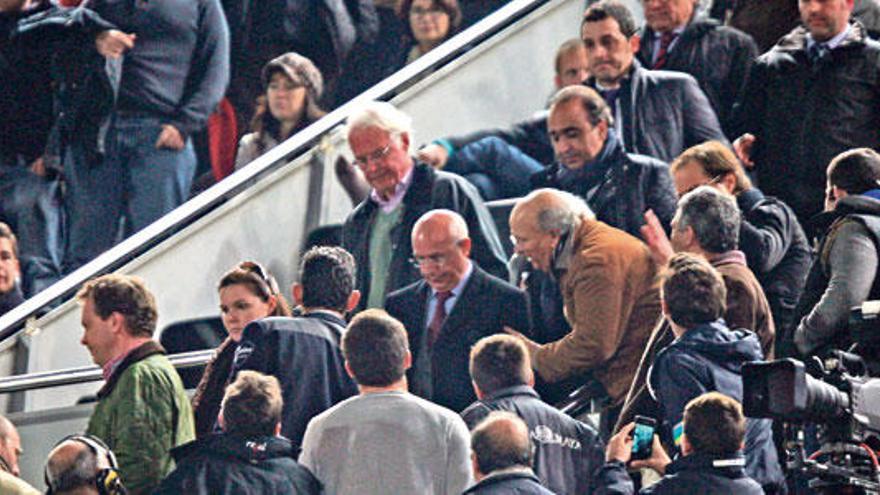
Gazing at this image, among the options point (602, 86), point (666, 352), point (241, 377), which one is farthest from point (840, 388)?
point (602, 86)

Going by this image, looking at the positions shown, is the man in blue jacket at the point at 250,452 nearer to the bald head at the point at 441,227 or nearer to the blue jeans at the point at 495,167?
the bald head at the point at 441,227

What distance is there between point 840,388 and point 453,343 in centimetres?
320

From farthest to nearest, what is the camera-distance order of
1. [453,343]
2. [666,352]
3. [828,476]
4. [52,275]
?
[52,275], [453,343], [666,352], [828,476]

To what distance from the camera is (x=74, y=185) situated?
13.9 metres

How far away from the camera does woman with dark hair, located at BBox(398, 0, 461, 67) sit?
1398 cm

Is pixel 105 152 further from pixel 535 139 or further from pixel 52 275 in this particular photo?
pixel 535 139

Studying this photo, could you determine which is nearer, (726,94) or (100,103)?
(726,94)

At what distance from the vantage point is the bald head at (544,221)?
1127 cm

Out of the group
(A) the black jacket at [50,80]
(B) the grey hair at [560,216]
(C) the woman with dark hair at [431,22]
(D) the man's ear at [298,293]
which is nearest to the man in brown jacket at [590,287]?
(B) the grey hair at [560,216]

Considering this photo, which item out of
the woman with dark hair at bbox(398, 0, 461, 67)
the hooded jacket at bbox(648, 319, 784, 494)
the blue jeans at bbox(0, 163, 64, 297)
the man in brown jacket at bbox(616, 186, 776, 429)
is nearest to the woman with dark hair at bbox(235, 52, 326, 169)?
the woman with dark hair at bbox(398, 0, 461, 67)

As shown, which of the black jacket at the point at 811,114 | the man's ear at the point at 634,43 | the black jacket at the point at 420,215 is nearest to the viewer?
the black jacket at the point at 420,215

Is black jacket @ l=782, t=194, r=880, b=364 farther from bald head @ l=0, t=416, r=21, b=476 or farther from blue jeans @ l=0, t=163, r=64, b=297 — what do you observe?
blue jeans @ l=0, t=163, r=64, b=297

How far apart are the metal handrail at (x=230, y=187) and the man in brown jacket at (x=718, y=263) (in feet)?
8.46

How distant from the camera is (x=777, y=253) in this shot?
11273 millimetres
